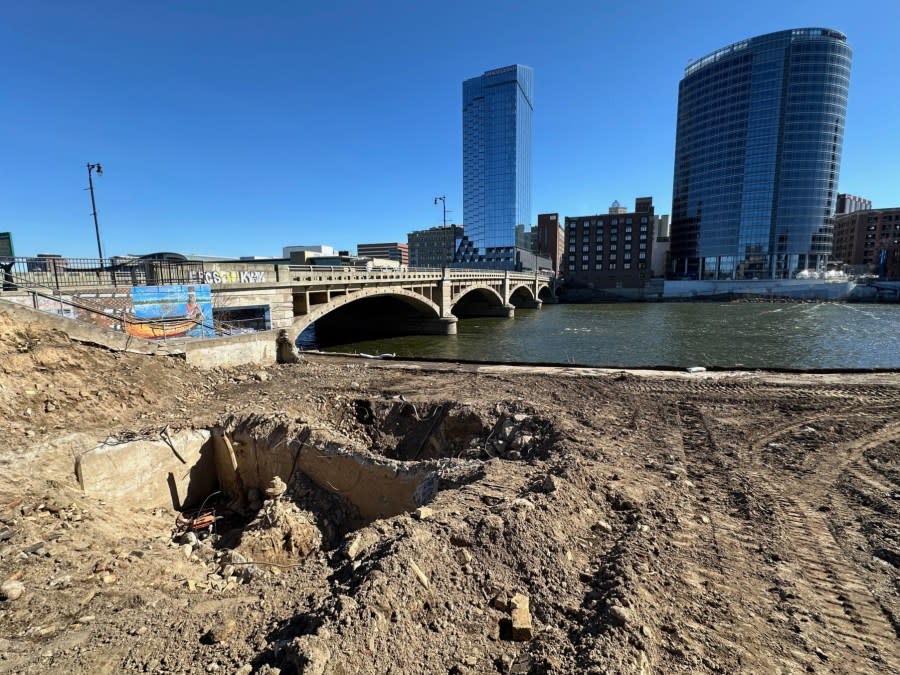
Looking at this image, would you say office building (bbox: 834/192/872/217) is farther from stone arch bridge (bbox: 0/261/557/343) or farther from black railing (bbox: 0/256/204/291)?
black railing (bbox: 0/256/204/291)

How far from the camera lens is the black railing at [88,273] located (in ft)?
42.6

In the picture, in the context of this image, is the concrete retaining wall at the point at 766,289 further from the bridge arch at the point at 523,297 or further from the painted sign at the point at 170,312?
the painted sign at the point at 170,312

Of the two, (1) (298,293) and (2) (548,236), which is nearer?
(1) (298,293)

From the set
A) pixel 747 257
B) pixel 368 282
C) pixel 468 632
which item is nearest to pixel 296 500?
pixel 468 632

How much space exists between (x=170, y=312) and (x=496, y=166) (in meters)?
139

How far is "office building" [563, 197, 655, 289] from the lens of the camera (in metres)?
107

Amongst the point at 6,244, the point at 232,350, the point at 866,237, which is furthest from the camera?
the point at 866,237

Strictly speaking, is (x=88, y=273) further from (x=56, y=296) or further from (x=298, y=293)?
(x=298, y=293)

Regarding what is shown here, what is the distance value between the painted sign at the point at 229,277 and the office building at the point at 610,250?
312 feet

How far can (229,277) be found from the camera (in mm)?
18047

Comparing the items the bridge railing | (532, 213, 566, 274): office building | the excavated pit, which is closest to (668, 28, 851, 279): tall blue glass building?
(532, 213, 566, 274): office building

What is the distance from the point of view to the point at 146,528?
7.52 m

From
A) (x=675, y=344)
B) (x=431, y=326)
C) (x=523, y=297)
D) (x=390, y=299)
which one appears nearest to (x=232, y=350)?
(x=431, y=326)

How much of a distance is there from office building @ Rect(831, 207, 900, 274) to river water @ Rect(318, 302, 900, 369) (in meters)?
95.5
